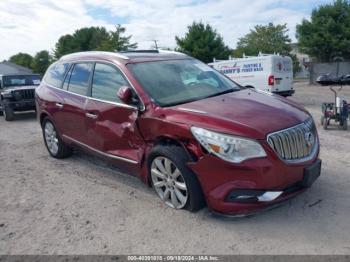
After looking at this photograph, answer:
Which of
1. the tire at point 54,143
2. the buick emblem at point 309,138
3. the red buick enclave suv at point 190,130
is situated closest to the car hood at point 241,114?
the red buick enclave suv at point 190,130

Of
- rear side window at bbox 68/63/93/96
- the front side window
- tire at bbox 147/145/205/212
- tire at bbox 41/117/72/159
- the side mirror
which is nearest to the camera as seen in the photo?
tire at bbox 147/145/205/212

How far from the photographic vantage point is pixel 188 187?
13.0 ft

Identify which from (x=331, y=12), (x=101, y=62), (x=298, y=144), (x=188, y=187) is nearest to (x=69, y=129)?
(x=101, y=62)

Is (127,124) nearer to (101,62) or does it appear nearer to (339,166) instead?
(101,62)

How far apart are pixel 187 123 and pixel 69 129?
2.72m

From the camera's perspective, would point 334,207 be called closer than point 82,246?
No

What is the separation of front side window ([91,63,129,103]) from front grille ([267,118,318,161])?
1.98 metres

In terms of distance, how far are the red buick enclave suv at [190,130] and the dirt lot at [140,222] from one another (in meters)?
0.25

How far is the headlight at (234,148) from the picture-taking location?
363 centimetres

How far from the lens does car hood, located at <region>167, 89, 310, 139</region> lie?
146 inches

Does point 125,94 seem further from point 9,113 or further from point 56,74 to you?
point 9,113

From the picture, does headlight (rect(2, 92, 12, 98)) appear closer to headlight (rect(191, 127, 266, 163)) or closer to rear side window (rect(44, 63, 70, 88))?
rear side window (rect(44, 63, 70, 88))

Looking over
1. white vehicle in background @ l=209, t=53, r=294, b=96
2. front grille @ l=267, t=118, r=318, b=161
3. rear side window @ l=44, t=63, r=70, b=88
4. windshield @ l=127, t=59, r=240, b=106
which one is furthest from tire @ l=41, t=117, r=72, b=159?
white vehicle in background @ l=209, t=53, r=294, b=96

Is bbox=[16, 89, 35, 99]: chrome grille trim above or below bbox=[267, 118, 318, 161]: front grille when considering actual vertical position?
below
